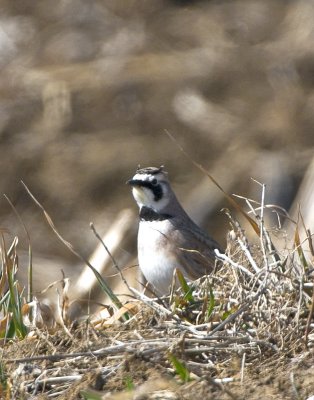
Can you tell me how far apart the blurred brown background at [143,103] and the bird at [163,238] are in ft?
9.01

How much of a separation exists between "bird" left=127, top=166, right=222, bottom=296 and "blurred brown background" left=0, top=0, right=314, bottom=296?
275 centimetres

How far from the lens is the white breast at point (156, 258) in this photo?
720 centimetres

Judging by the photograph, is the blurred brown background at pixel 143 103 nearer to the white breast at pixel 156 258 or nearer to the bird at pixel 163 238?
the bird at pixel 163 238

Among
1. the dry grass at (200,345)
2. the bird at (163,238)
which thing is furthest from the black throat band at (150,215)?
the dry grass at (200,345)

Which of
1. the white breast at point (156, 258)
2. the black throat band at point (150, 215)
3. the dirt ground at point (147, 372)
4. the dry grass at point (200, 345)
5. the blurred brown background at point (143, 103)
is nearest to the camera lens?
the dirt ground at point (147, 372)

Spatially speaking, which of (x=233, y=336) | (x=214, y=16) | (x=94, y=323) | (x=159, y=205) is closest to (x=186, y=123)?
(x=214, y=16)

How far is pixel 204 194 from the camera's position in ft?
35.9

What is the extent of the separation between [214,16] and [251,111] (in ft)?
4.68

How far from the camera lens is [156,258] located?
24.2ft

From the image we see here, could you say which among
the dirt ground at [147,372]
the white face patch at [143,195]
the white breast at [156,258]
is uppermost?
the dirt ground at [147,372]

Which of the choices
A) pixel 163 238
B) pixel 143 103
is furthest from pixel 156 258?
pixel 143 103

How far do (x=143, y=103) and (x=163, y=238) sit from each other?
16.1 ft

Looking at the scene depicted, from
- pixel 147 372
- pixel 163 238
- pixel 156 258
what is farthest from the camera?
pixel 163 238

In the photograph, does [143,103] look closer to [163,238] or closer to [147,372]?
[163,238]
